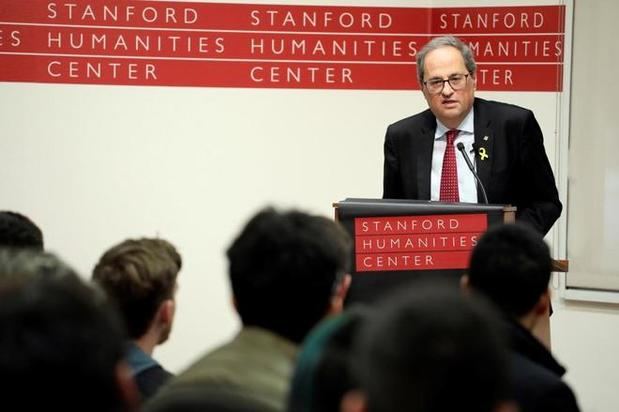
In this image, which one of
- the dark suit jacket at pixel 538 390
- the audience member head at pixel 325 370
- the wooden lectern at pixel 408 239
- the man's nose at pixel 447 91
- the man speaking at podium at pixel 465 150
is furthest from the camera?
the man's nose at pixel 447 91

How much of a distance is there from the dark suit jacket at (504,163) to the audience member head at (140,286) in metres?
1.44

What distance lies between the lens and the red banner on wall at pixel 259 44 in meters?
5.67

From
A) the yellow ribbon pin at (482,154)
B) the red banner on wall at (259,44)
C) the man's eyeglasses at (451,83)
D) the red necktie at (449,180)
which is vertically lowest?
the red necktie at (449,180)

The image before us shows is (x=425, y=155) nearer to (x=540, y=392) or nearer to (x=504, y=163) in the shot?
(x=504, y=163)

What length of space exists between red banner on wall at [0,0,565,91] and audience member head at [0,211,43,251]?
2716 millimetres

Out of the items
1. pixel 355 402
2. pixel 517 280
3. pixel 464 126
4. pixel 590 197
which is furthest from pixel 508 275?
pixel 590 197

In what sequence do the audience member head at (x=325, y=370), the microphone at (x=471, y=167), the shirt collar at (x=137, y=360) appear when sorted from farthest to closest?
the microphone at (x=471, y=167) < the shirt collar at (x=137, y=360) < the audience member head at (x=325, y=370)

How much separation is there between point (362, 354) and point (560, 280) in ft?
15.3

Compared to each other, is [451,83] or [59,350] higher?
[451,83]

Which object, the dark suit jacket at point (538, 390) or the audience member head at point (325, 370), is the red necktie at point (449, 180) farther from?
the audience member head at point (325, 370)

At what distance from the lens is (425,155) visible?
158 inches

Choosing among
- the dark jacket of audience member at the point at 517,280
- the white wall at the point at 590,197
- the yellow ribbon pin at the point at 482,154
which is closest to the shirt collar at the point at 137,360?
the dark jacket of audience member at the point at 517,280

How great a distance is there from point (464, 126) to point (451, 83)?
16 centimetres

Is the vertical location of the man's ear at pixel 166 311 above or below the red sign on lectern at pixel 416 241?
below
